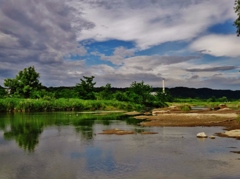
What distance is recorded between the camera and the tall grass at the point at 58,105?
71.2m

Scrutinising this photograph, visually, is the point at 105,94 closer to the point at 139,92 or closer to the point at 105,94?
the point at 105,94

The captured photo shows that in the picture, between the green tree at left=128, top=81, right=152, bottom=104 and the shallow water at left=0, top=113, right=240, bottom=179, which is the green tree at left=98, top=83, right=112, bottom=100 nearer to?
the green tree at left=128, top=81, right=152, bottom=104

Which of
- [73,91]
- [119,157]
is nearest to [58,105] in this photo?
[73,91]

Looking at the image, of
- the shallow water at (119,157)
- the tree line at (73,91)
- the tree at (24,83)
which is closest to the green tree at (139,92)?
the tree line at (73,91)

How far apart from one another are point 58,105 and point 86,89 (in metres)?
21.5

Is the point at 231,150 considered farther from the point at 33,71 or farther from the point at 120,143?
the point at 33,71

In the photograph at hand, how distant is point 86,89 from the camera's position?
9838 cm

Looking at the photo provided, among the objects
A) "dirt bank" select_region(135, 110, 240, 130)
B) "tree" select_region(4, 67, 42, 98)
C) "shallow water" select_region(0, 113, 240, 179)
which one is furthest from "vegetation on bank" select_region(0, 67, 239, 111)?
"shallow water" select_region(0, 113, 240, 179)

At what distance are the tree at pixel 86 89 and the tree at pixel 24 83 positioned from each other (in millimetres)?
13264

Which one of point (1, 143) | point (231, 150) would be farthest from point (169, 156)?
point (1, 143)

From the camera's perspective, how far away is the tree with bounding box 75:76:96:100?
9731 centimetres

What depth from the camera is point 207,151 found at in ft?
64.5

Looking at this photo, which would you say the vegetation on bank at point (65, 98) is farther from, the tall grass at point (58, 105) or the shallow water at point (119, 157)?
the shallow water at point (119, 157)

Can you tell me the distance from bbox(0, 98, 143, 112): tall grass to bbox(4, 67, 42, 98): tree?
13.1m
